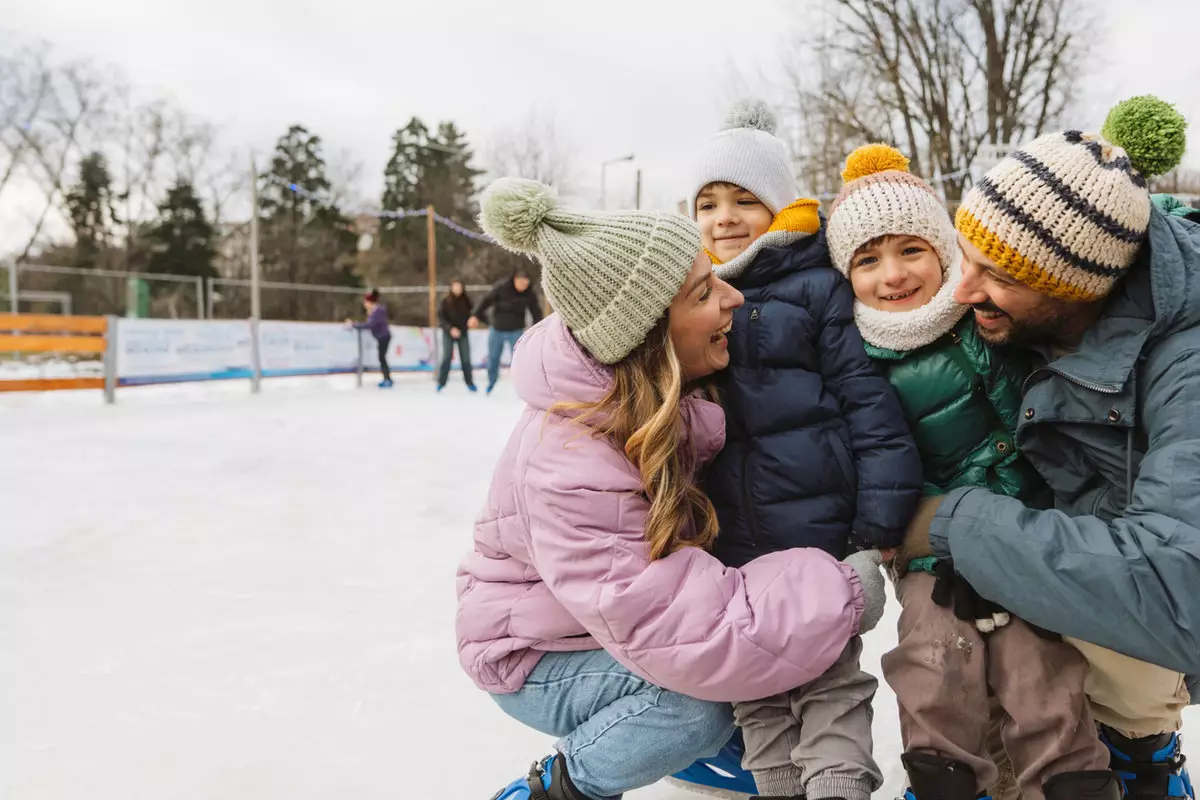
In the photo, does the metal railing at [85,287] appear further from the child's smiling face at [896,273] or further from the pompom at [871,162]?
the child's smiling face at [896,273]

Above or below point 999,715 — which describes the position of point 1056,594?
above

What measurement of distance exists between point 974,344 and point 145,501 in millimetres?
4145

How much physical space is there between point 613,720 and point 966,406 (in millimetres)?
797

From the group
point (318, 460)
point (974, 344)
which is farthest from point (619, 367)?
point (318, 460)

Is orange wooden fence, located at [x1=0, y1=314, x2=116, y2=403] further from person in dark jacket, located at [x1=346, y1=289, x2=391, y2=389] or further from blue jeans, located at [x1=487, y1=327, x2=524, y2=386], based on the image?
blue jeans, located at [x1=487, y1=327, x2=524, y2=386]

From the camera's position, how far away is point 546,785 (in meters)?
1.41

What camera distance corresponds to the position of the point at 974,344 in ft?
4.49

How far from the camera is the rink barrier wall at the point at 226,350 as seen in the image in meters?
8.56

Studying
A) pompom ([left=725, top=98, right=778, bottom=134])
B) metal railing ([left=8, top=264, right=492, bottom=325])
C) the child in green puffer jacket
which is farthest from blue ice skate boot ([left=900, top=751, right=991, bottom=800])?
metal railing ([left=8, top=264, right=492, bottom=325])

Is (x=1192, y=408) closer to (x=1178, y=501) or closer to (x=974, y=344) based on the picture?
(x=1178, y=501)

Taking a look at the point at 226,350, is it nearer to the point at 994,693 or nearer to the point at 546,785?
the point at 546,785

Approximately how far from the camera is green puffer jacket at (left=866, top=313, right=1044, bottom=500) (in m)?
1.37

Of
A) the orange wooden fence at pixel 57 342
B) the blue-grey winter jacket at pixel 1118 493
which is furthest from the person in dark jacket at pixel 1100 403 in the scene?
the orange wooden fence at pixel 57 342

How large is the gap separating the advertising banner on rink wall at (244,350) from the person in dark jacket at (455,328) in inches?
87.0
